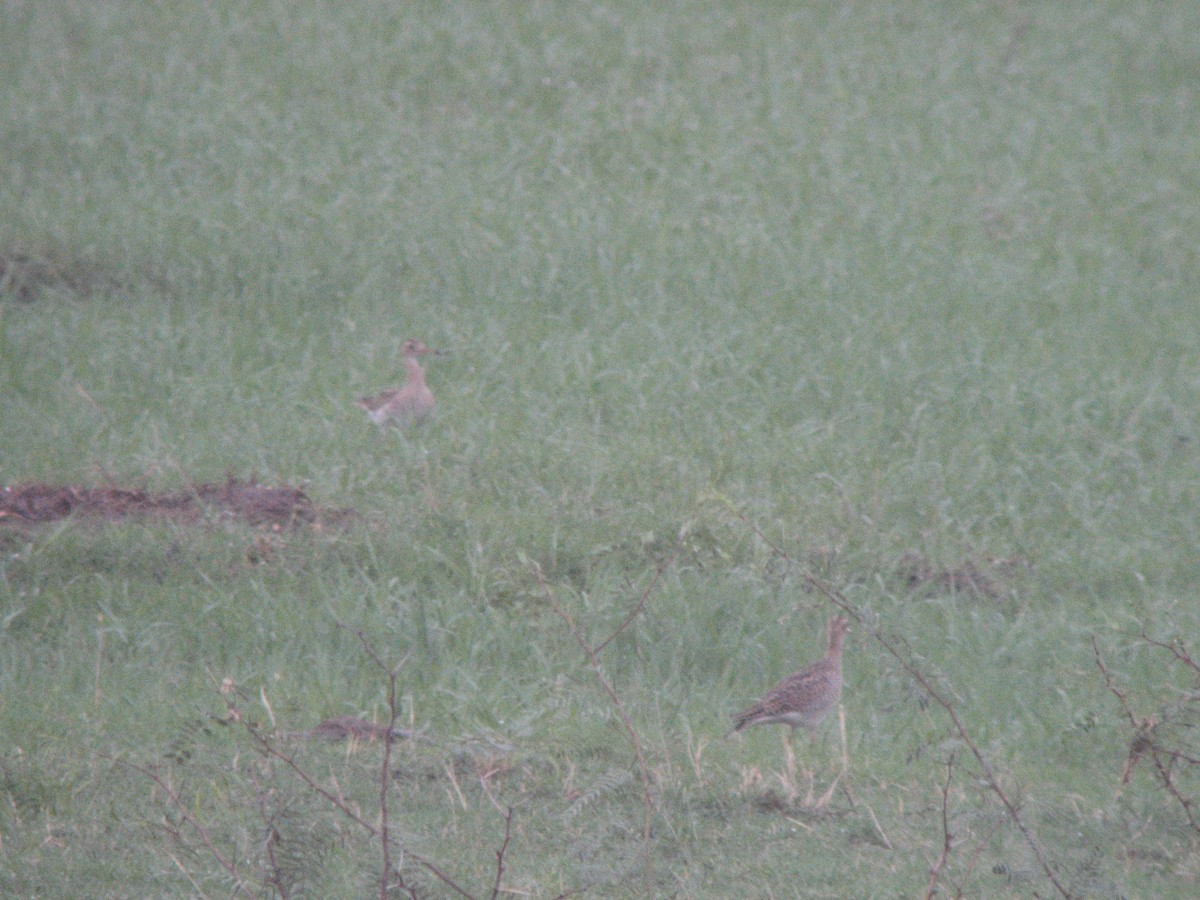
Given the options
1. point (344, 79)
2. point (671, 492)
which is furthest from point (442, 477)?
point (344, 79)

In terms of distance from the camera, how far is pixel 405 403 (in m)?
8.71

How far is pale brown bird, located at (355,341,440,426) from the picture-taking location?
869cm

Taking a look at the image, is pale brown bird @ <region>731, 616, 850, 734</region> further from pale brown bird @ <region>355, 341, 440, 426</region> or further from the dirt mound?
pale brown bird @ <region>355, 341, 440, 426</region>

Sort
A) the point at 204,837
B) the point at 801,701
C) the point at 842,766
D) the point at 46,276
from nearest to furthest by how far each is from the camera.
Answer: the point at 204,837 → the point at 842,766 → the point at 801,701 → the point at 46,276

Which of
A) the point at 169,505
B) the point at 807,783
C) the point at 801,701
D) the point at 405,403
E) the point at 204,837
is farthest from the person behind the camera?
the point at 405,403

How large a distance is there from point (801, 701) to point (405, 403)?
346 cm

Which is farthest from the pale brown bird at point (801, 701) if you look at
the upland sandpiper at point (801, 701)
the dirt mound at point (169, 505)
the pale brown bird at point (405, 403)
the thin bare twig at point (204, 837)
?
the pale brown bird at point (405, 403)

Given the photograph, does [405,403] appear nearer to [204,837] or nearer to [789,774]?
[789,774]

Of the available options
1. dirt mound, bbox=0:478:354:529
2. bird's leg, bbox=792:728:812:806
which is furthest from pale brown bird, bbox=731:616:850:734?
dirt mound, bbox=0:478:354:529

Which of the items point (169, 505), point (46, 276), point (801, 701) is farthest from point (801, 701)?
point (46, 276)

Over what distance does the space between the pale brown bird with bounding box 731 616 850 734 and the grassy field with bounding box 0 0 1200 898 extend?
0.39 ft

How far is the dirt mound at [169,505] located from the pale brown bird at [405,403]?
39.4 inches

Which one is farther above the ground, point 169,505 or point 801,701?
point 801,701

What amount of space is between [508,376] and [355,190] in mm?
3322
